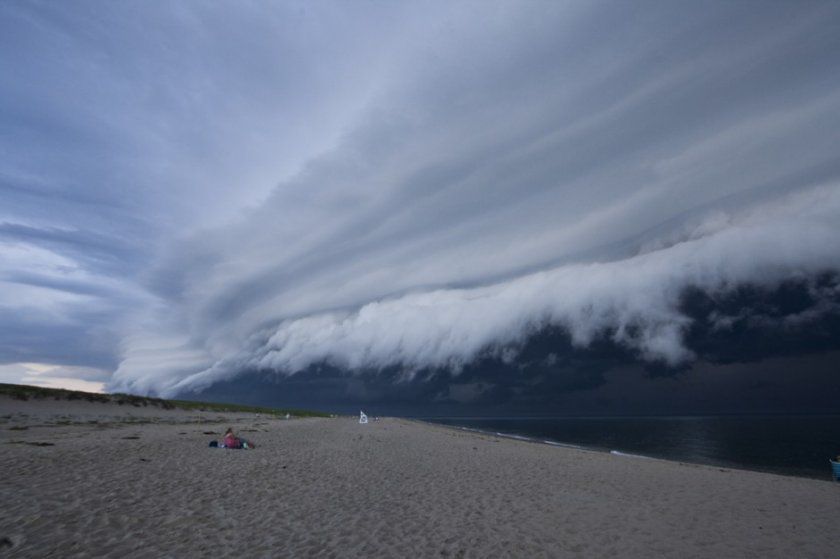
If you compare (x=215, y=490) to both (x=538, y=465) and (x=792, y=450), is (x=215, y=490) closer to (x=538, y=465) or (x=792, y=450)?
(x=538, y=465)

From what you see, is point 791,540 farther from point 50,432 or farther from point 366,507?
point 50,432

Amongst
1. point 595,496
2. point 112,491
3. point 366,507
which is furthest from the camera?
point 595,496

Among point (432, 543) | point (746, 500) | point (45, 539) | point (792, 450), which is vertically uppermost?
point (45, 539)

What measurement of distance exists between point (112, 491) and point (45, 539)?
14.6 feet

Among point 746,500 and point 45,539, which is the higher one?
point 45,539

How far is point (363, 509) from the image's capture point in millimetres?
13562

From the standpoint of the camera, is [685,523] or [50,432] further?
[50,432]

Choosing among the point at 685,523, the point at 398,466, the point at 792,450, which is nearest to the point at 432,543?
the point at 685,523

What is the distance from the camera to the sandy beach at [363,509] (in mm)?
9805

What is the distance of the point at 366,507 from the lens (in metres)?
13.8

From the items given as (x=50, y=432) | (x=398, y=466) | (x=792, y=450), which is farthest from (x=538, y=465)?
(x=792, y=450)

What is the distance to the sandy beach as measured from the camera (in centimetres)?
980

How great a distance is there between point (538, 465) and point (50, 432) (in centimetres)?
3115

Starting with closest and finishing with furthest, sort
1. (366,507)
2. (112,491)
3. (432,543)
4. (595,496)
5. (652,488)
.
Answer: (432,543), (112,491), (366,507), (595,496), (652,488)
